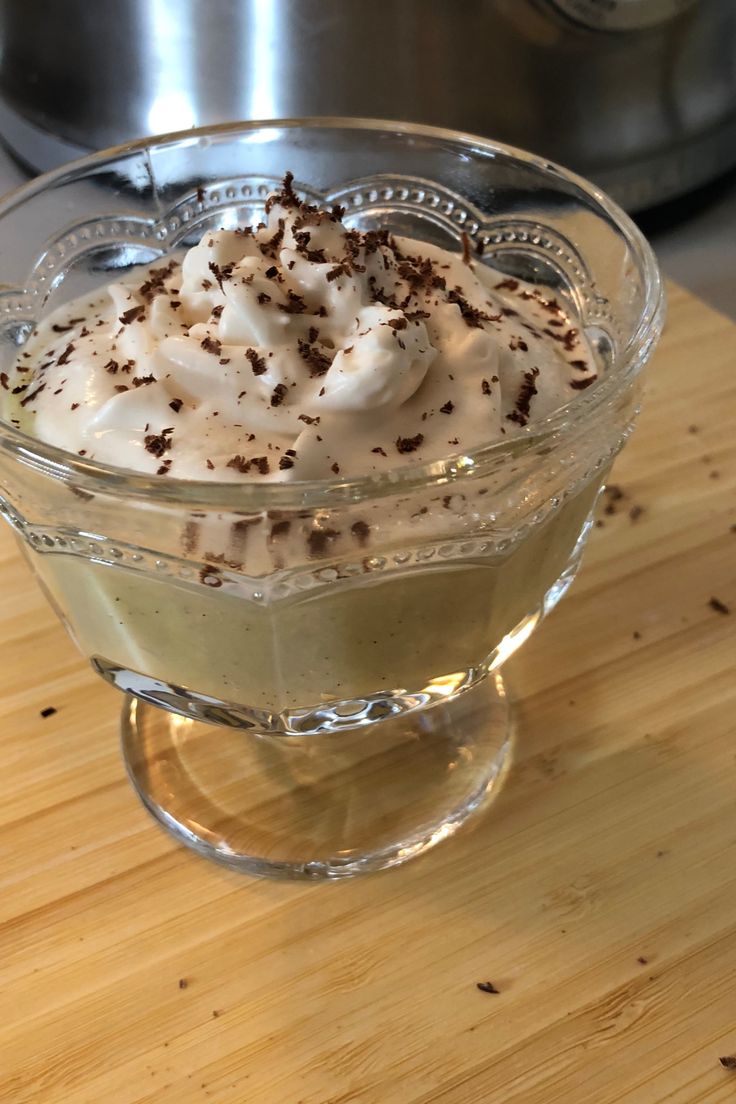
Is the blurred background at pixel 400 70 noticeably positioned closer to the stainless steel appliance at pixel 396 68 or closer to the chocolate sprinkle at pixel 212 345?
the stainless steel appliance at pixel 396 68

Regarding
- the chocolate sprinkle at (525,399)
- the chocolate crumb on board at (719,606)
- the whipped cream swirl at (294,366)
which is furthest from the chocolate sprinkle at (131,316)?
the chocolate crumb on board at (719,606)

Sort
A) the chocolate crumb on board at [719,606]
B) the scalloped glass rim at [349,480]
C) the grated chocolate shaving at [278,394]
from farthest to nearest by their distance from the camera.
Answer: the chocolate crumb on board at [719,606]
the grated chocolate shaving at [278,394]
the scalloped glass rim at [349,480]

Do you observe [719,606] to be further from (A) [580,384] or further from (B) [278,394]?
(B) [278,394]

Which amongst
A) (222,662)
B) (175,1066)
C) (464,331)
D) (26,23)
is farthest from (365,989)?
(26,23)

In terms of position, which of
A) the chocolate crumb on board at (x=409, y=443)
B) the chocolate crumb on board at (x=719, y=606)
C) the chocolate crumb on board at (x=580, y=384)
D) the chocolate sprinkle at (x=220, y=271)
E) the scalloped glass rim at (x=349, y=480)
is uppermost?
the chocolate sprinkle at (x=220, y=271)

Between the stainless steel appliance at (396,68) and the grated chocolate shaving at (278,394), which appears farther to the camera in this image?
the stainless steel appliance at (396,68)

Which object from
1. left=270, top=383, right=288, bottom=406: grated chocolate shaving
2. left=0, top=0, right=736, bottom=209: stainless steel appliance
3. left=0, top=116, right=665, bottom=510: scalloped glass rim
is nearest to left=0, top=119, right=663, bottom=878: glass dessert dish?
left=0, top=116, right=665, bottom=510: scalloped glass rim

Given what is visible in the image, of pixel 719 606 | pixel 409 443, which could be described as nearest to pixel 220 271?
pixel 409 443
